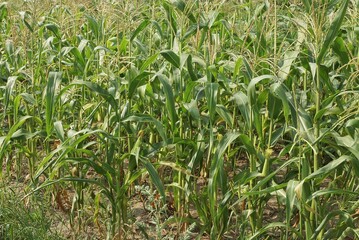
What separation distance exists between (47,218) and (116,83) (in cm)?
99

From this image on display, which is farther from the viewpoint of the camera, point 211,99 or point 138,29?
point 138,29

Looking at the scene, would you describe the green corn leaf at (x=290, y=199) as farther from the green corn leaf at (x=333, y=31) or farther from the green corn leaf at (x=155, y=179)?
the green corn leaf at (x=155, y=179)

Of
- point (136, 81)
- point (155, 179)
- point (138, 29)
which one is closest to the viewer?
point (155, 179)

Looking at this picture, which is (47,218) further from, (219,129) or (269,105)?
(269,105)

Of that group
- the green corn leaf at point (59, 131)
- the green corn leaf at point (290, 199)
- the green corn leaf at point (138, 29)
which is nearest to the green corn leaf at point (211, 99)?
the green corn leaf at point (290, 199)

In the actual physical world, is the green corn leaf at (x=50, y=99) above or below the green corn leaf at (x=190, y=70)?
below

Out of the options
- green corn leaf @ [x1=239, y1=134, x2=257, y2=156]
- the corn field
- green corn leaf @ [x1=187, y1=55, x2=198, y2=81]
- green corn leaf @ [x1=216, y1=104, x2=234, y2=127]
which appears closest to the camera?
the corn field

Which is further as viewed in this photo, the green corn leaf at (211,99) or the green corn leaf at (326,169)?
the green corn leaf at (211,99)

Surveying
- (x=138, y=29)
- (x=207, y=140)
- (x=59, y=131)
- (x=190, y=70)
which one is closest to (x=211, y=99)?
(x=207, y=140)

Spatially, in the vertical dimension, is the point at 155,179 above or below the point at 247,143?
below

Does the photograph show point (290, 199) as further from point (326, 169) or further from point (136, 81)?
point (136, 81)

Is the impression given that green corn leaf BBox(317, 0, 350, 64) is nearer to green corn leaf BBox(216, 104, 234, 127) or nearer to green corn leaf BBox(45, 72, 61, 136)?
green corn leaf BBox(216, 104, 234, 127)

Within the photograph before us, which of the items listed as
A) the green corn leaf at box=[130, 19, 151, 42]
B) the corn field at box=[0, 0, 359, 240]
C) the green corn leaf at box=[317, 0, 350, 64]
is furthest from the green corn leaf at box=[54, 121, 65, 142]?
the green corn leaf at box=[317, 0, 350, 64]

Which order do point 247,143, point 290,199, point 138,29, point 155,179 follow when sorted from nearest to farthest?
point 290,199 → point 247,143 → point 155,179 → point 138,29
